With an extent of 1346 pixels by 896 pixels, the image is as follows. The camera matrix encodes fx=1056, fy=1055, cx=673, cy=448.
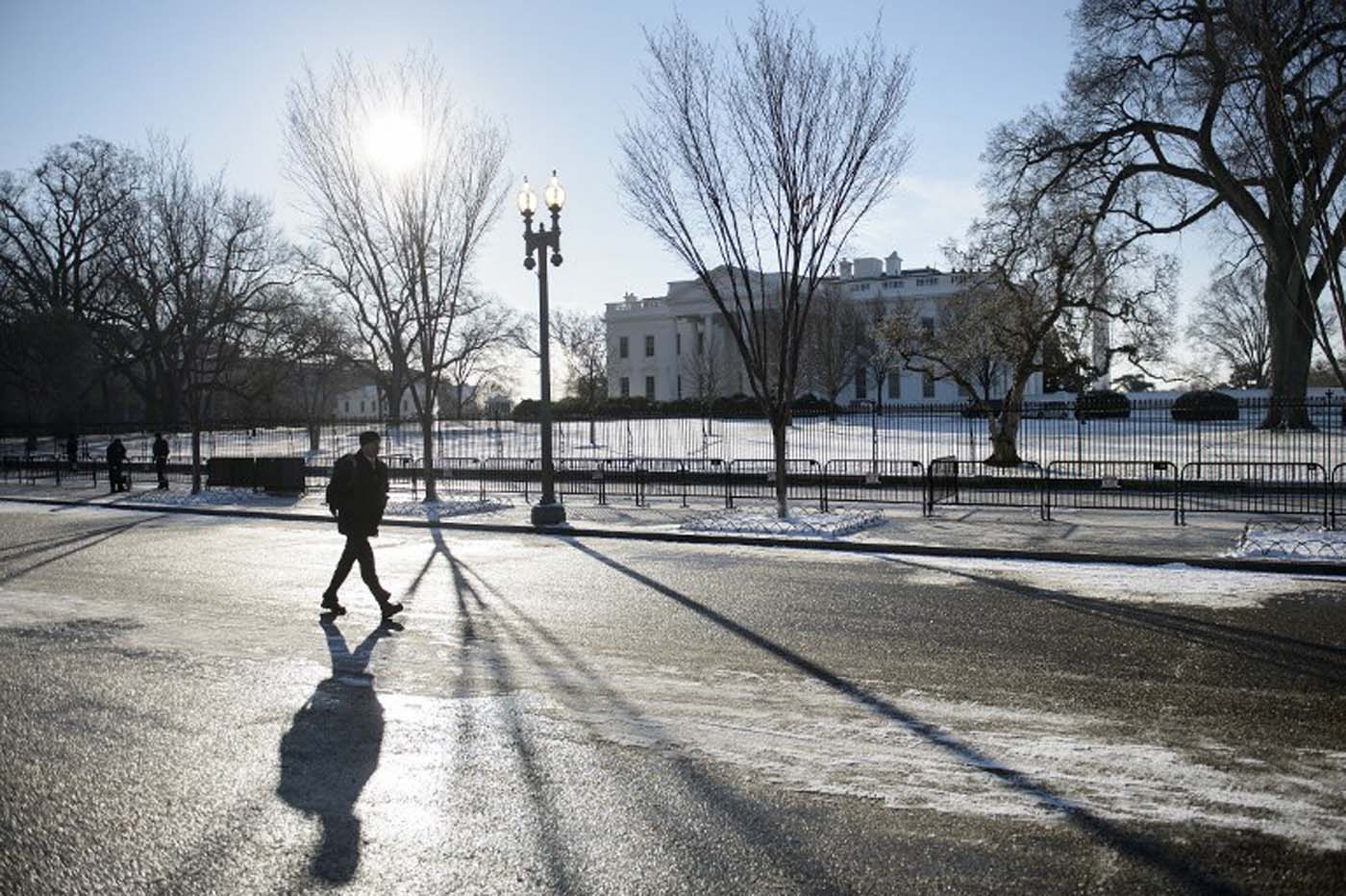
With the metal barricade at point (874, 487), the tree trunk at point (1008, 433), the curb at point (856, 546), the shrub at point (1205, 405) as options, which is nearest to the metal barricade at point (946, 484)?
the metal barricade at point (874, 487)

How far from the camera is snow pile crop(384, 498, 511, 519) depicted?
22.5 meters

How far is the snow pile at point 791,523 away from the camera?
17.4 metres

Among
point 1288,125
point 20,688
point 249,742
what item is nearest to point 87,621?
point 20,688

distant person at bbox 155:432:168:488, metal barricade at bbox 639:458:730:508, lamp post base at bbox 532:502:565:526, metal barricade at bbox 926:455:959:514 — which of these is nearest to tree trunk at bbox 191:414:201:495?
distant person at bbox 155:432:168:488

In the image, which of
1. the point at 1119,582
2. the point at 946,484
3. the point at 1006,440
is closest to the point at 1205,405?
the point at 1006,440

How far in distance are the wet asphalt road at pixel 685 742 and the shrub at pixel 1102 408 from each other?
17.6 meters

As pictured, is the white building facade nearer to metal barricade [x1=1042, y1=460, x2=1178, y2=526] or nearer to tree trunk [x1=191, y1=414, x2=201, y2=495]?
tree trunk [x1=191, y1=414, x2=201, y2=495]

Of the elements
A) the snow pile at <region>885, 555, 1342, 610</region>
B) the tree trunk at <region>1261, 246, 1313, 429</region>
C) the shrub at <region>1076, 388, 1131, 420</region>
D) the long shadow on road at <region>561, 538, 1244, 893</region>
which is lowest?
the long shadow on road at <region>561, 538, 1244, 893</region>

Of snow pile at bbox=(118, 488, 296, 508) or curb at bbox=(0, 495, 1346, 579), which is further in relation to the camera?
snow pile at bbox=(118, 488, 296, 508)

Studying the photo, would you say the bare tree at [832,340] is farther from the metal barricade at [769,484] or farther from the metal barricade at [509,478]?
the metal barricade at [769,484]

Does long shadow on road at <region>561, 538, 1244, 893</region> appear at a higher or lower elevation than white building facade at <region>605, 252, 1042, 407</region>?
lower

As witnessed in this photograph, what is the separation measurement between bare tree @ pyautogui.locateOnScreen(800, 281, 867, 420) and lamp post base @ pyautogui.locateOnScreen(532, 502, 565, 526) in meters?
51.4

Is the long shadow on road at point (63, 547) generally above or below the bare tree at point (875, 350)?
below

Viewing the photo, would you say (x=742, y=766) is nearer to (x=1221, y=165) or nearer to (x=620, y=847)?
(x=620, y=847)
